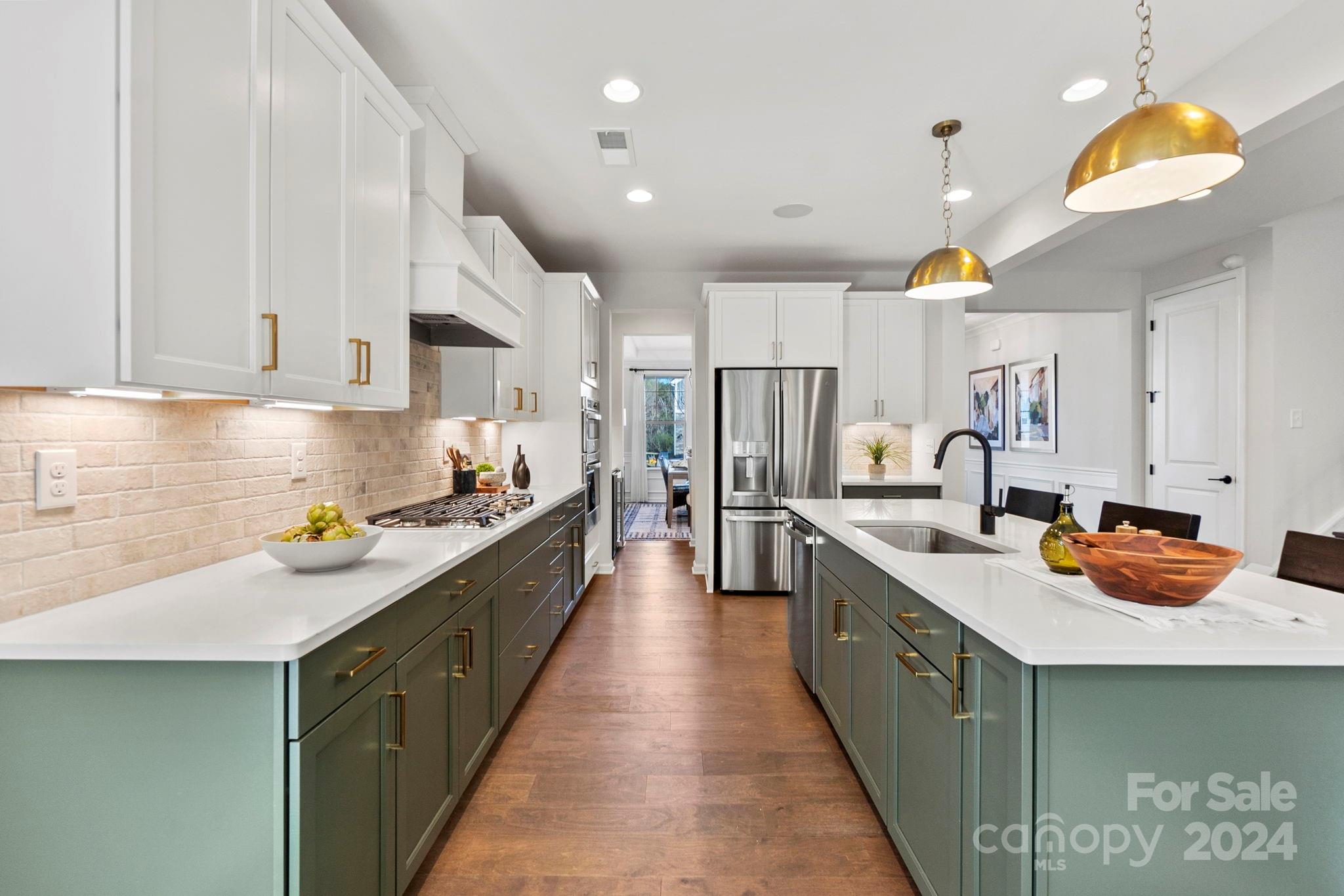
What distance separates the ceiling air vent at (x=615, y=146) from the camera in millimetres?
2832

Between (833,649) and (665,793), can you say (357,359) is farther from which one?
(833,649)

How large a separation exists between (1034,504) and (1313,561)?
135 cm

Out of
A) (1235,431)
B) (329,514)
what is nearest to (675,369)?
(1235,431)

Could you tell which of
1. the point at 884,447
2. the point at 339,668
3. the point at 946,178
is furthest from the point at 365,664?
the point at 884,447

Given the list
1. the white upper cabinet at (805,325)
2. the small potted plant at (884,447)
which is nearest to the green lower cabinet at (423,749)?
the white upper cabinet at (805,325)

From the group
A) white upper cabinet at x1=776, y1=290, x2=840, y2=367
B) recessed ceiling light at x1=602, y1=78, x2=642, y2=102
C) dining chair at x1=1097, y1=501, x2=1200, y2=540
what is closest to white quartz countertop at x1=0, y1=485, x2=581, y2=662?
recessed ceiling light at x1=602, y1=78, x2=642, y2=102

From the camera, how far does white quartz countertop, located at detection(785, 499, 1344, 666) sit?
1.01 m

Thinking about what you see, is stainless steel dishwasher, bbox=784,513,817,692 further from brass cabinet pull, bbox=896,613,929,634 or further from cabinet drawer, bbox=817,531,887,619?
brass cabinet pull, bbox=896,613,929,634

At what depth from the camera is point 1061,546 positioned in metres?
1.54

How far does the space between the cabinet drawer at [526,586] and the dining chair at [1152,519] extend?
2105mm

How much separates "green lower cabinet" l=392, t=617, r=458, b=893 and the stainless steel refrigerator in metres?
3.11

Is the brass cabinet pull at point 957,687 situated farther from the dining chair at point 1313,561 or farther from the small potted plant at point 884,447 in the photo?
the small potted plant at point 884,447

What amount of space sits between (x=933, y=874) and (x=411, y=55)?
3.05m

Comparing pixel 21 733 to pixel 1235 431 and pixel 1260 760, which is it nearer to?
pixel 1260 760
